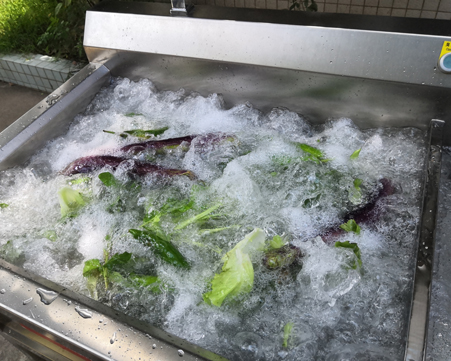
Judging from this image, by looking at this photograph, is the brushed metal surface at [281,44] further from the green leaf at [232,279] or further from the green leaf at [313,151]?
the green leaf at [232,279]

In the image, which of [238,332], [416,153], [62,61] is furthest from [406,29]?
[62,61]

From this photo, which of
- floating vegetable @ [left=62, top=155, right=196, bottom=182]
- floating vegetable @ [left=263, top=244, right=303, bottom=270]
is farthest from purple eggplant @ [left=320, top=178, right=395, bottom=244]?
floating vegetable @ [left=62, top=155, right=196, bottom=182]

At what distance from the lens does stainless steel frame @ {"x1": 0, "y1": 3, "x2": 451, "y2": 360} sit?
3.26 ft

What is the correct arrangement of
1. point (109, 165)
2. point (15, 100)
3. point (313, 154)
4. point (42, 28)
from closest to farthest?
point (313, 154) < point (109, 165) < point (15, 100) < point (42, 28)

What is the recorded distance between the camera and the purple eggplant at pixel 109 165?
1593mm

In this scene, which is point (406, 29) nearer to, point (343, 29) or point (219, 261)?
point (343, 29)

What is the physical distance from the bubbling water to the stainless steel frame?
72 mm

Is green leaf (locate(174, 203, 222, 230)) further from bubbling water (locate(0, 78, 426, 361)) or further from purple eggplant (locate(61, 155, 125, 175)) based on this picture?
purple eggplant (locate(61, 155, 125, 175))

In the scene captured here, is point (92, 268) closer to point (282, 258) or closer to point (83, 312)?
point (83, 312)

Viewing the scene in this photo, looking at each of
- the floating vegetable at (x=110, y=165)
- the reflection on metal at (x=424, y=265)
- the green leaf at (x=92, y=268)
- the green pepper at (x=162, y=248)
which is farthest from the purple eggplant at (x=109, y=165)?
the reflection on metal at (x=424, y=265)

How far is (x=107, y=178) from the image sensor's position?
1501mm

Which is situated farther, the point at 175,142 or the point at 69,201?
the point at 175,142

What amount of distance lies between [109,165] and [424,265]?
134 cm

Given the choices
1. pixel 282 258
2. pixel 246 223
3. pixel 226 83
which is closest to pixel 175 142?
pixel 226 83
